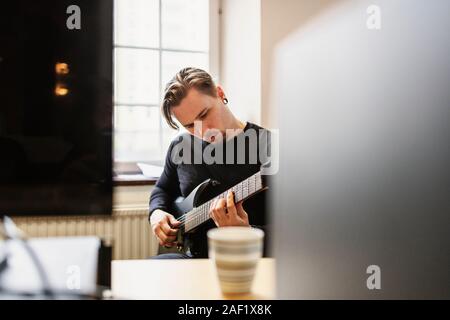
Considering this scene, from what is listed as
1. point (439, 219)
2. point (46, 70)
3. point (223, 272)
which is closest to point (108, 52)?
point (46, 70)

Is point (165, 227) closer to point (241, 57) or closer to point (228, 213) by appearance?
point (228, 213)

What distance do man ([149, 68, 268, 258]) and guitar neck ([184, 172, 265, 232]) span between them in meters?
0.02

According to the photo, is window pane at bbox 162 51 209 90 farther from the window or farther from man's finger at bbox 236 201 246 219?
Answer: man's finger at bbox 236 201 246 219

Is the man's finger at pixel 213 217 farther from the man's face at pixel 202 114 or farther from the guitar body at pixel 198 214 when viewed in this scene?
the man's face at pixel 202 114

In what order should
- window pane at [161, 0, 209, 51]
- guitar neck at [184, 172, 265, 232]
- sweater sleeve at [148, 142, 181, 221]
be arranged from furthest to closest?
sweater sleeve at [148, 142, 181, 221]
window pane at [161, 0, 209, 51]
guitar neck at [184, 172, 265, 232]

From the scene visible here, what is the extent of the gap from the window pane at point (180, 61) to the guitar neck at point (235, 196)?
12.2 inches

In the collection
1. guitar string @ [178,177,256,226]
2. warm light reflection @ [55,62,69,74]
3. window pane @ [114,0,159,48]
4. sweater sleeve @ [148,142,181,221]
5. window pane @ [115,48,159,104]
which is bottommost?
guitar string @ [178,177,256,226]

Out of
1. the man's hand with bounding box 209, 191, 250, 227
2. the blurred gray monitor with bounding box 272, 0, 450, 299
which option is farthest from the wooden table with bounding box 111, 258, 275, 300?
the man's hand with bounding box 209, 191, 250, 227

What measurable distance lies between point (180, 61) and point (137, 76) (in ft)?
0.39

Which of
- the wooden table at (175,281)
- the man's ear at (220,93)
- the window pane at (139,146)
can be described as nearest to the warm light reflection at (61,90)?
the wooden table at (175,281)

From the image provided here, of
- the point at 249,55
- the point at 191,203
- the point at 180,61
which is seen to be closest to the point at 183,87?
the point at 180,61

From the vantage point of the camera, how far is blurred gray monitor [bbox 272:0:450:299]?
35cm

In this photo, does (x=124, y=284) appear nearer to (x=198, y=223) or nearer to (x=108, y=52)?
(x=108, y=52)

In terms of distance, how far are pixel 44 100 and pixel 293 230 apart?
0.98 feet
